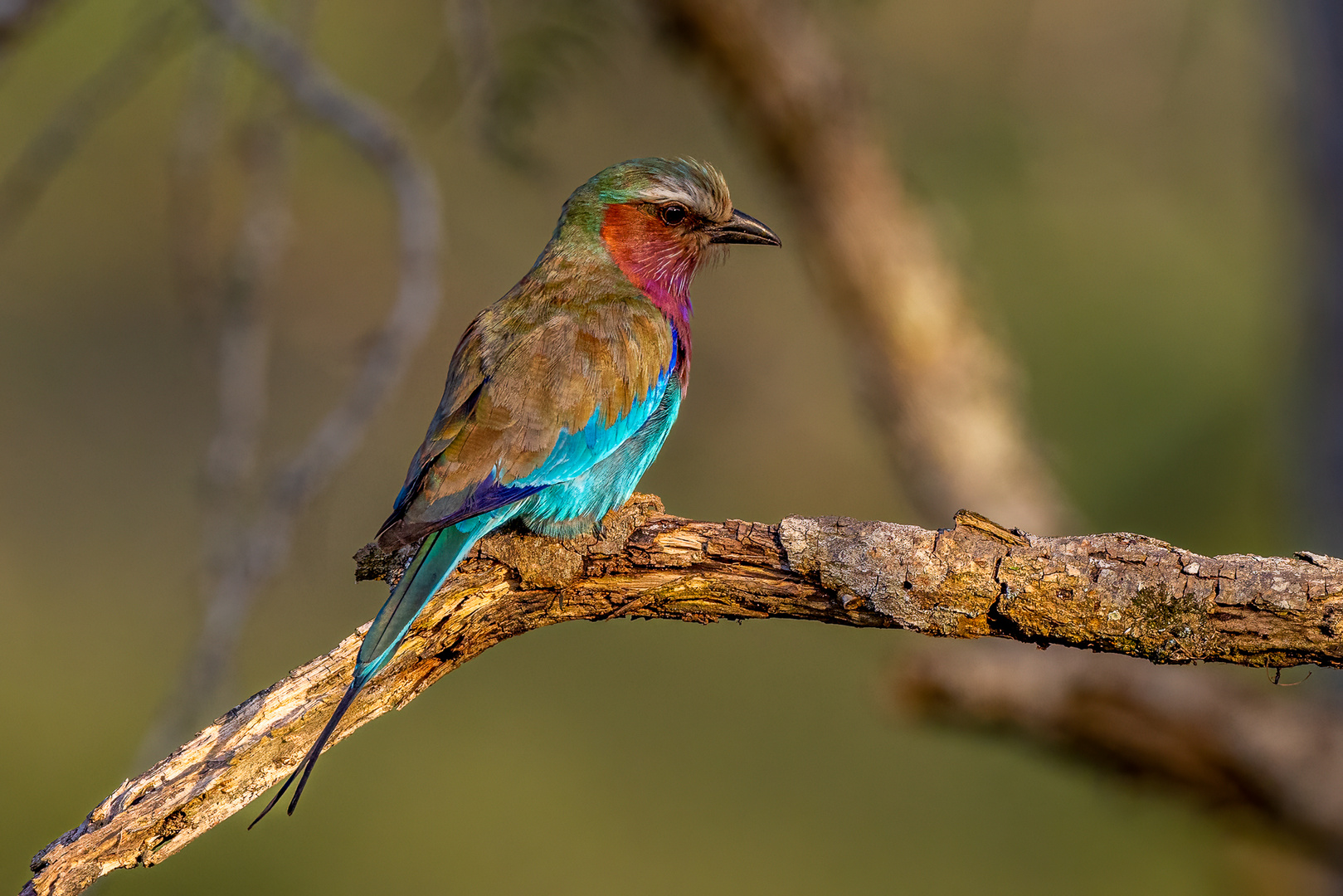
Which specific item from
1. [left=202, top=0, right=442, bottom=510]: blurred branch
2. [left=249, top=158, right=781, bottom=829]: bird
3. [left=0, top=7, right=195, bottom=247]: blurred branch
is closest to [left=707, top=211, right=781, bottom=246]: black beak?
[left=249, top=158, right=781, bottom=829]: bird

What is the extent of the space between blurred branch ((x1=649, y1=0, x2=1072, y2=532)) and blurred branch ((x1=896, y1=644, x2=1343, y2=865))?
0.60m

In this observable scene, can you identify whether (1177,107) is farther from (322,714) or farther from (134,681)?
(134,681)

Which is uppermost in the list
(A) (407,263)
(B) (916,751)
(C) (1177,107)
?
(C) (1177,107)

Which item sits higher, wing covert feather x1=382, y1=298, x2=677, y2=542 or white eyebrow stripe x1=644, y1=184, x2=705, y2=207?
white eyebrow stripe x1=644, y1=184, x2=705, y2=207

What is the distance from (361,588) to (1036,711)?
4130mm

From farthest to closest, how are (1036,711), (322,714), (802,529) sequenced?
(1036,711) → (802,529) → (322,714)

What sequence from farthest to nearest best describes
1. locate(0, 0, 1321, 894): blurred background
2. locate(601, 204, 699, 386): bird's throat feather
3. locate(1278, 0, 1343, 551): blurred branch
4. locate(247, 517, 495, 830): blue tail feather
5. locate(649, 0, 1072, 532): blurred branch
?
locate(0, 0, 1321, 894): blurred background
locate(1278, 0, 1343, 551): blurred branch
locate(649, 0, 1072, 532): blurred branch
locate(601, 204, 699, 386): bird's throat feather
locate(247, 517, 495, 830): blue tail feather

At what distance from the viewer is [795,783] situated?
Answer: 719cm

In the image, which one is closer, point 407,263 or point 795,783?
point 407,263

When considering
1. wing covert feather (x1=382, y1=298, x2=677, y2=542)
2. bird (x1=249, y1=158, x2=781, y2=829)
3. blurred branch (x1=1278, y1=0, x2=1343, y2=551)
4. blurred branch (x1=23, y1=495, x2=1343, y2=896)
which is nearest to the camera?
blurred branch (x1=23, y1=495, x2=1343, y2=896)

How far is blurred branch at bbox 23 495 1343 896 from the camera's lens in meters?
2.10

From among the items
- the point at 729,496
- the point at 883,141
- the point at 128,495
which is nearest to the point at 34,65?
the point at 128,495

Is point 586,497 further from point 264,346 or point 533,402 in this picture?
point 264,346

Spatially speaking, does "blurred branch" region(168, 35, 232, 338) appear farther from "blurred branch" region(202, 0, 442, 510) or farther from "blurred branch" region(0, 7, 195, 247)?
"blurred branch" region(202, 0, 442, 510)
